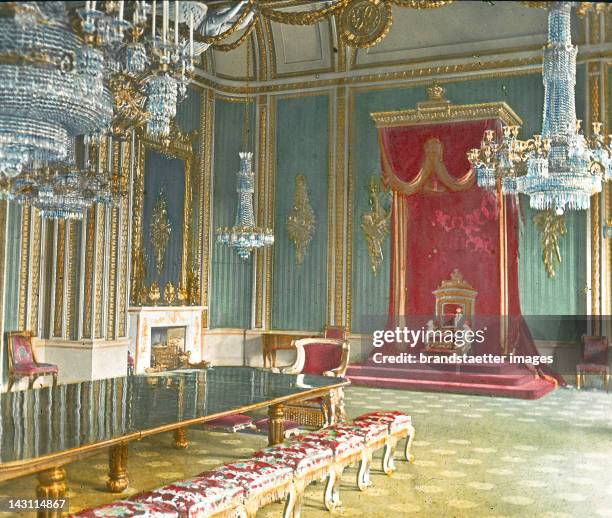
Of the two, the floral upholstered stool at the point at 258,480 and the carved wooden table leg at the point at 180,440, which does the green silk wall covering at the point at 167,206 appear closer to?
the carved wooden table leg at the point at 180,440

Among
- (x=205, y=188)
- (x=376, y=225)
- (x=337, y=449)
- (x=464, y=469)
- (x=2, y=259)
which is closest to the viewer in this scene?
(x=337, y=449)

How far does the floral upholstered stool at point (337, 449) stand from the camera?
4.04 meters

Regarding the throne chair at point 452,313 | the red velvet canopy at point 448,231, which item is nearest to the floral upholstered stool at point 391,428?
the red velvet canopy at point 448,231

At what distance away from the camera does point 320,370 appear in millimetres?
6566

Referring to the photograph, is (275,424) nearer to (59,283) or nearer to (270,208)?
(59,283)

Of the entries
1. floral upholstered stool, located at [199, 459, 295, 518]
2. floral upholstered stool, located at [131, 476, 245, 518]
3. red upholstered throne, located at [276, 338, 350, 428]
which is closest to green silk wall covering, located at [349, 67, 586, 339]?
red upholstered throne, located at [276, 338, 350, 428]

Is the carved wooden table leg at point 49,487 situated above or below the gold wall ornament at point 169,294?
below

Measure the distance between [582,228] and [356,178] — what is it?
3064 millimetres

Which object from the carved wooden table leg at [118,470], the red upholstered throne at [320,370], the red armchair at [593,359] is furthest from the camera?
the red armchair at [593,359]

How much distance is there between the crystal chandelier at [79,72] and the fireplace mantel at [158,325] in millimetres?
4917

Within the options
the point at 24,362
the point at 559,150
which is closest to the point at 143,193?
the point at 24,362

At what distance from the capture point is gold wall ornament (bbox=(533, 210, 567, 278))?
925cm

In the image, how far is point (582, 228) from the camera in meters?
9.19

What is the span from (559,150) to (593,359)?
4.11 m
